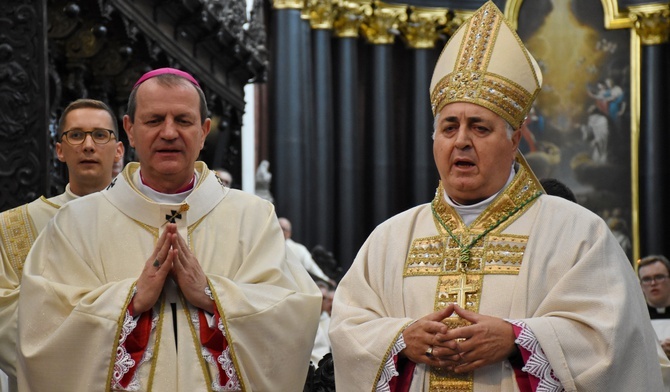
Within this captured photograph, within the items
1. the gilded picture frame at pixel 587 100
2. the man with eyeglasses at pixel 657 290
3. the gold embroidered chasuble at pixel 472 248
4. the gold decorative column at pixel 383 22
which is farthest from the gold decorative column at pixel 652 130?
the gold embroidered chasuble at pixel 472 248

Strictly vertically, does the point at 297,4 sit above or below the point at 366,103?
above

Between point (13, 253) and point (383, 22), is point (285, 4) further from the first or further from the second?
point (13, 253)

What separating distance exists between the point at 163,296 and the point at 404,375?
2.99 feet

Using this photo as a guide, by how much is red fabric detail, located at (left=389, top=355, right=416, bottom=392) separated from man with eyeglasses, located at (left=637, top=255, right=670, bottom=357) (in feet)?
13.3

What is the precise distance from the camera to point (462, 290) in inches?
169

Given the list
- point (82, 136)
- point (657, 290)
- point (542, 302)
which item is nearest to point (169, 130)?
point (82, 136)

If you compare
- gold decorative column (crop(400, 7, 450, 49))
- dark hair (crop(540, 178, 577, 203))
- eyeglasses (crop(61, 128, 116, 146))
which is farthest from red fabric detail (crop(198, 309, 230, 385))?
gold decorative column (crop(400, 7, 450, 49))

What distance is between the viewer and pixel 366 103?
20250mm

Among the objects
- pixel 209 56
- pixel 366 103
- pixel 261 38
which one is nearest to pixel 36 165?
pixel 209 56

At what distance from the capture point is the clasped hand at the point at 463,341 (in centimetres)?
395

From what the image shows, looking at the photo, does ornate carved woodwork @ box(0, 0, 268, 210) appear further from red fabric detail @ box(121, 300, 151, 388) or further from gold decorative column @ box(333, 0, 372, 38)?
red fabric detail @ box(121, 300, 151, 388)

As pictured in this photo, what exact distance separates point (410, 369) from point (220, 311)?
2.25 ft

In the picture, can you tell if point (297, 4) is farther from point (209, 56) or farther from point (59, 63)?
point (59, 63)

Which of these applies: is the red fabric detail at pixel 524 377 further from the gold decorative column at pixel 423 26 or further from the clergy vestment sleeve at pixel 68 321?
the gold decorative column at pixel 423 26
